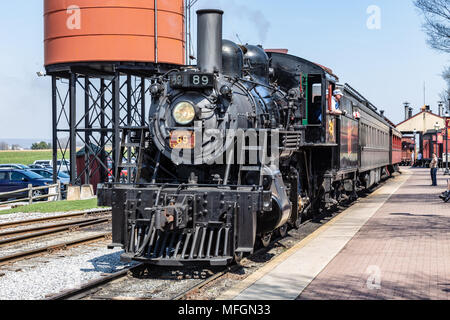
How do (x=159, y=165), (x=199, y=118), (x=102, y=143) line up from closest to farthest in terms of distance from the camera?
(x=199, y=118), (x=159, y=165), (x=102, y=143)

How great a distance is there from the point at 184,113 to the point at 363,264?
3.96m

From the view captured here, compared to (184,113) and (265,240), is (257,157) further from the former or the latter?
(265,240)

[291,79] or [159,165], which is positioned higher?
[291,79]

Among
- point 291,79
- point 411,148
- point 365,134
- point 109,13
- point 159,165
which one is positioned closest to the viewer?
point 159,165

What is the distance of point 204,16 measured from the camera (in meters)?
10.9

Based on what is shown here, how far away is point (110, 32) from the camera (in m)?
24.4

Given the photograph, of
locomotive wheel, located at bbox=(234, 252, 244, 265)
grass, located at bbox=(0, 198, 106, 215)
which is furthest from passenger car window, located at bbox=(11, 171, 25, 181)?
locomotive wheel, located at bbox=(234, 252, 244, 265)

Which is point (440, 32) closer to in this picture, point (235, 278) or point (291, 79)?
point (291, 79)

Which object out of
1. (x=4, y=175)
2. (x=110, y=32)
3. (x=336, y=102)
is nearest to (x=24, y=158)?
(x=4, y=175)

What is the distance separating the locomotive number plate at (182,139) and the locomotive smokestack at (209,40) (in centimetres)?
129

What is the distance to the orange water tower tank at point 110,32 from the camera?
2436 cm

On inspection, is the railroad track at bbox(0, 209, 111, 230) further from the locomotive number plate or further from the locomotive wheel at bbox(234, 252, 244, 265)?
the locomotive wheel at bbox(234, 252, 244, 265)

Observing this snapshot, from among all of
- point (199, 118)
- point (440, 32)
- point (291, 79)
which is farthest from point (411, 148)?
point (199, 118)

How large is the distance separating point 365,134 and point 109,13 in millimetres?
11394
